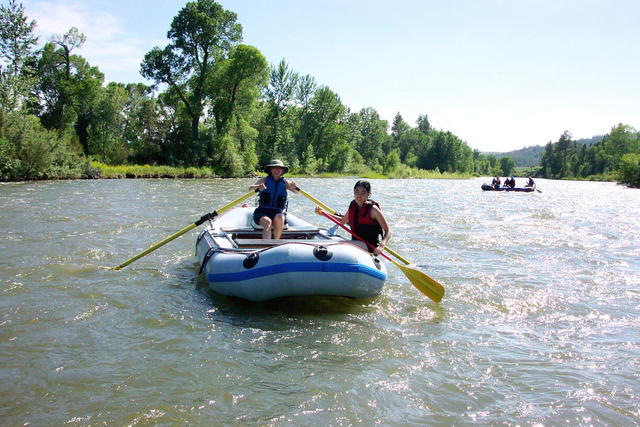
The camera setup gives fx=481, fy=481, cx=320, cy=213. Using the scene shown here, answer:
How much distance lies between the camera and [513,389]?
300 cm

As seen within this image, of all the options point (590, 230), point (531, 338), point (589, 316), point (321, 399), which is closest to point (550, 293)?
point (589, 316)

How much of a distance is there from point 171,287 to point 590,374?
391cm

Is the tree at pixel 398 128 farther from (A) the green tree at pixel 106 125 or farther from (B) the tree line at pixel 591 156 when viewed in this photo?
(A) the green tree at pixel 106 125

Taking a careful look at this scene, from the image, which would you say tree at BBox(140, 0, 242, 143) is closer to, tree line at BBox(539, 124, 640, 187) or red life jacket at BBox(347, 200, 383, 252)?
red life jacket at BBox(347, 200, 383, 252)

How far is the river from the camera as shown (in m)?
2.71

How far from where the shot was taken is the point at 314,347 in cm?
358

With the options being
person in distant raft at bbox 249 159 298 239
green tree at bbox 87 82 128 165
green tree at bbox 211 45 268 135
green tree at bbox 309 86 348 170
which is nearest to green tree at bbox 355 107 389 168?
green tree at bbox 309 86 348 170

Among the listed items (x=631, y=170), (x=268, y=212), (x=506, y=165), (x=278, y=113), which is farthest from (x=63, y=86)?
(x=506, y=165)

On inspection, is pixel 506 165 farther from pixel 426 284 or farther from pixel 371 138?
pixel 426 284

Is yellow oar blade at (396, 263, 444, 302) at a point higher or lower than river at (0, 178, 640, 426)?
higher

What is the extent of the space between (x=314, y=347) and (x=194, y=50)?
29.3 m

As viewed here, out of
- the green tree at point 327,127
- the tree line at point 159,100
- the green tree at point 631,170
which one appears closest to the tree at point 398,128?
the green tree at point 327,127

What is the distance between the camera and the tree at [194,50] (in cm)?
2895

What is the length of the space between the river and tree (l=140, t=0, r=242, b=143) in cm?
2475
